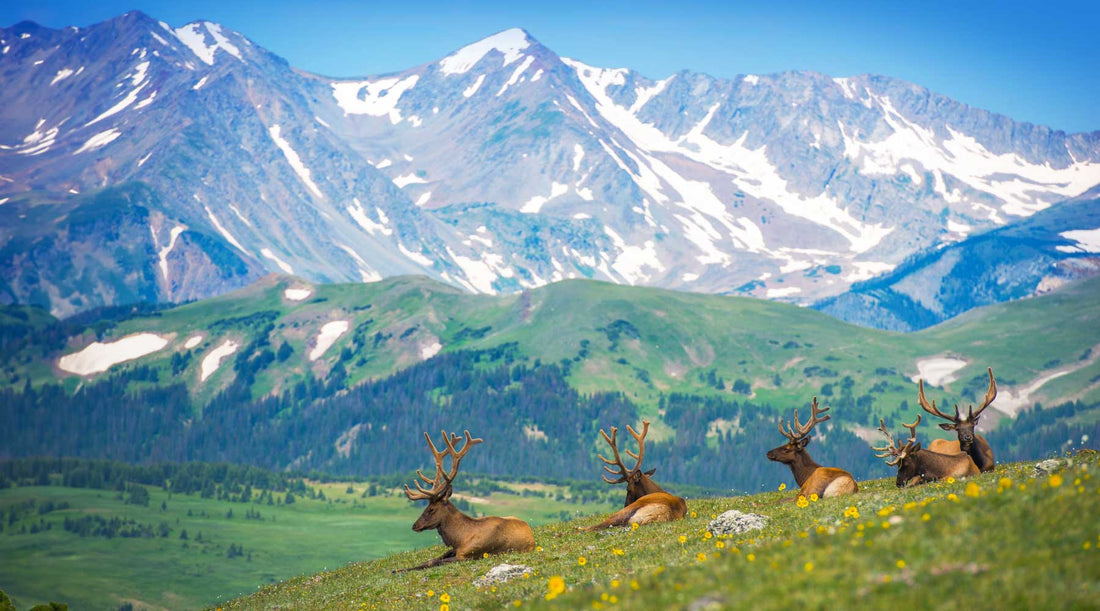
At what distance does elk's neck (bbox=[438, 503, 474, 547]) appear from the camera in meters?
38.3

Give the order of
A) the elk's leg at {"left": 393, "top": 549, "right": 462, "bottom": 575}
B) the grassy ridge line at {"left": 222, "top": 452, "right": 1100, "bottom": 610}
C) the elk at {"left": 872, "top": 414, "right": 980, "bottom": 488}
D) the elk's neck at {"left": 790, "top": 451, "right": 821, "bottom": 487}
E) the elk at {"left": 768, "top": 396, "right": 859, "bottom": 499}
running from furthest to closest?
the elk's neck at {"left": 790, "top": 451, "right": 821, "bottom": 487}
the elk at {"left": 872, "top": 414, "right": 980, "bottom": 488}
the elk's leg at {"left": 393, "top": 549, "right": 462, "bottom": 575}
the elk at {"left": 768, "top": 396, "right": 859, "bottom": 499}
the grassy ridge line at {"left": 222, "top": 452, "right": 1100, "bottom": 610}

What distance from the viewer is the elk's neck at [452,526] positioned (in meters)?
38.3

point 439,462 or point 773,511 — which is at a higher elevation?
point 439,462

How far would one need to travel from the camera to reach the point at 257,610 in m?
37.9

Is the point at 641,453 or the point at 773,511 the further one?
the point at 641,453

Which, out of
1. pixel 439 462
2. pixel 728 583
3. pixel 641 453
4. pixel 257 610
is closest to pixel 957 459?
pixel 641 453

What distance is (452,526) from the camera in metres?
38.3

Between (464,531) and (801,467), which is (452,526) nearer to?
(464,531)

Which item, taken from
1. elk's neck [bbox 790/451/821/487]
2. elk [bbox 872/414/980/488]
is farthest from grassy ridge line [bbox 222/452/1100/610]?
elk's neck [bbox 790/451/821/487]

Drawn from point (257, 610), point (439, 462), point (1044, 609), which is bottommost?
point (257, 610)

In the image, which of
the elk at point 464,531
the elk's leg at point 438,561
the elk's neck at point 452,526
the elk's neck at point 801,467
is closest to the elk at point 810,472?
the elk's neck at point 801,467

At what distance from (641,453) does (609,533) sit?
7.68 m

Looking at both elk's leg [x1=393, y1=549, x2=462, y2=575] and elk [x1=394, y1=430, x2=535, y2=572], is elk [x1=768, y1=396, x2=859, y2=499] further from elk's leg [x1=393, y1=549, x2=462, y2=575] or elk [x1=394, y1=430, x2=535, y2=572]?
elk's leg [x1=393, y1=549, x2=462, y2=575]

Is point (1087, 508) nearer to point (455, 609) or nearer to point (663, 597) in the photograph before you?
point (663, 597)
